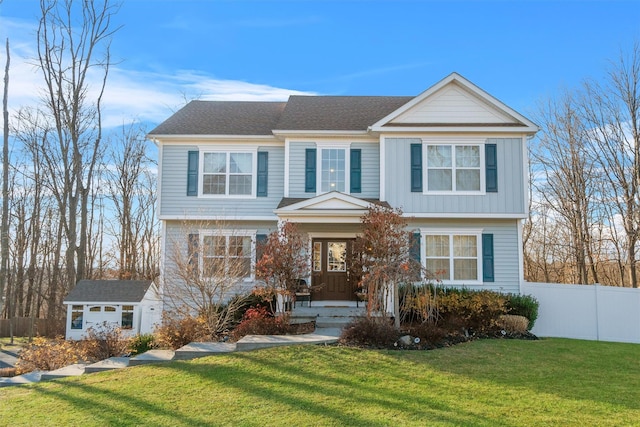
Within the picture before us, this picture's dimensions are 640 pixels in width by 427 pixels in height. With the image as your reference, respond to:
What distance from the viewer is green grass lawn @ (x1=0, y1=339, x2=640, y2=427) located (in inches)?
257

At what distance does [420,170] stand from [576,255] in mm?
12098

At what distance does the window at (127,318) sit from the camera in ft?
55.4

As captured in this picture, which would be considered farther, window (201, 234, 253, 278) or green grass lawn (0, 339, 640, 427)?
window (201, 234, 253, 278)

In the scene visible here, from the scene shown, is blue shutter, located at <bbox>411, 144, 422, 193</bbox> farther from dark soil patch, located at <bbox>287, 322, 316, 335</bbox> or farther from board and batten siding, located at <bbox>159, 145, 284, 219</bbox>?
dark soil patch, located at <bbox>287, 322, 316, 335</bbox>

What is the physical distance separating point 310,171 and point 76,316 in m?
9.74

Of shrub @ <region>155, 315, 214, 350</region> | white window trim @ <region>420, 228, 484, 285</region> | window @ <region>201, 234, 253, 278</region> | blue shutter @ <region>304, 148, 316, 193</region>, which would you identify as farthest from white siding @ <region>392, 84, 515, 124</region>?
shrub @ <region>155, 315, 214, 350</region>

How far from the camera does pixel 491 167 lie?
15.4m

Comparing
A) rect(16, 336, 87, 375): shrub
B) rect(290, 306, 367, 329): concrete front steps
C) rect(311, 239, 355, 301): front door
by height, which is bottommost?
rect(16, 336, 87, 375): shrub

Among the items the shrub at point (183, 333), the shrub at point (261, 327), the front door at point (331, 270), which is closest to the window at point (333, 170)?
the front door at point (331, 270)

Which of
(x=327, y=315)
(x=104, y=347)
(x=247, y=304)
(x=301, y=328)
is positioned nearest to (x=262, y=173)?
(x=247, y=304)

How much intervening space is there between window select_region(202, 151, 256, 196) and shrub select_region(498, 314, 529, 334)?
8.52 meters

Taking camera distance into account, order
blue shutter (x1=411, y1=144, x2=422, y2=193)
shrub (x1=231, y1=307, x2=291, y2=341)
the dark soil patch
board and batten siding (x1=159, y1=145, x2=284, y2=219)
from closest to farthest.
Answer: shrub (x1=231, y1=307, x2=291, y2=341), the dark soil patch, blue shutter (x1=411, y1=144, x2=422, y2=193), board and batten siding (x1=159, y1=145, x2=284, y2=219)

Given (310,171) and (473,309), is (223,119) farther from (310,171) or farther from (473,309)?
(473,309)

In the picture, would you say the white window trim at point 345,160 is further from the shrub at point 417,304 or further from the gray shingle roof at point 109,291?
the gray shingle roof at point 109,291
